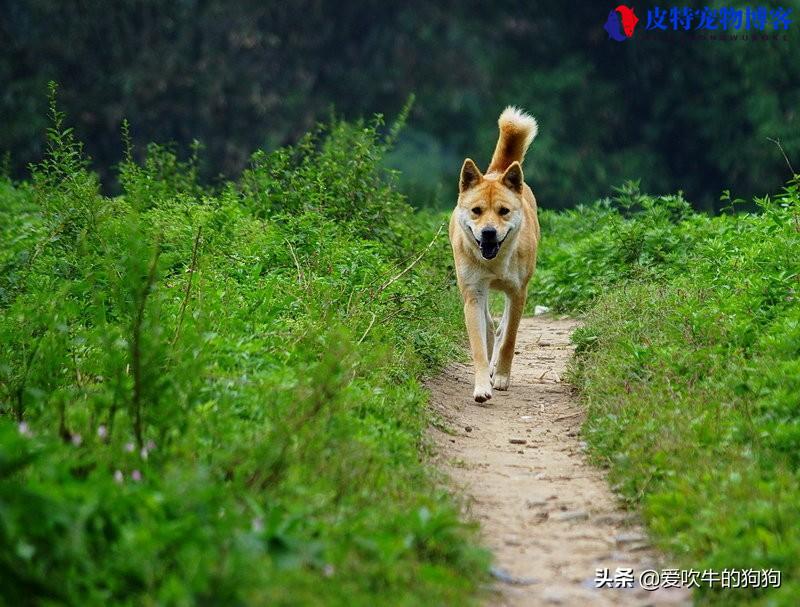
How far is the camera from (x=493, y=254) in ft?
25.5

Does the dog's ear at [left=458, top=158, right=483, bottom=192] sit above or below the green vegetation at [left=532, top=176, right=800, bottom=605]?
above

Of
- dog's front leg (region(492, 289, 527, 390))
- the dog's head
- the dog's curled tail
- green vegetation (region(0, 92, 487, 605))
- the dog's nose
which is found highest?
the dog's curled tail

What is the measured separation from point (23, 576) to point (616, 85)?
2461 centimetres

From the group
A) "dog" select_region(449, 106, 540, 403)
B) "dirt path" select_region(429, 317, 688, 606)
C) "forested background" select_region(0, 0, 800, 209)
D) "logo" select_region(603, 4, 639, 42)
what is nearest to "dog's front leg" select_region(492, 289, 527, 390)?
"dog" select_region(449, 106, 540, 403)

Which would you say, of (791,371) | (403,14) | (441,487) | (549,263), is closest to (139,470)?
(441,487)

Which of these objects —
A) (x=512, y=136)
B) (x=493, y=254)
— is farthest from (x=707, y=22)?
(x=493, y=254)

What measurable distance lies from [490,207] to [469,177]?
0.40 meters

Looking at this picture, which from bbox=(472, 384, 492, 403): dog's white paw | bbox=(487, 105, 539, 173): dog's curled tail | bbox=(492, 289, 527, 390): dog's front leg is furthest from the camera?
bbox=(487, 105, 539, 173): dog's curled tail

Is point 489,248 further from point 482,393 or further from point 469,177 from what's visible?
point 482,393

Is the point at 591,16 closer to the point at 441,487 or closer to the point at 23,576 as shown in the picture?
the point at 441,487

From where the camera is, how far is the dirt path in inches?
169

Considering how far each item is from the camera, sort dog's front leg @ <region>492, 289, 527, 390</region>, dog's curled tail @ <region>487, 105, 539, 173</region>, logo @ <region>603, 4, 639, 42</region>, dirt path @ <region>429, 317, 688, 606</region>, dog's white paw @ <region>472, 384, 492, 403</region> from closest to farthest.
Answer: dirt path @ <region>429, 317, 688, 606</region> < dog's white paw @ <region>472, 384, 492, 403</region> < dog's front leg @ <region>492, 289, 527, 390</region> < dog's curled tail @ <region>487, 105, 539, 173</region> < logo @ <region>603, 4, 639, 42</region>

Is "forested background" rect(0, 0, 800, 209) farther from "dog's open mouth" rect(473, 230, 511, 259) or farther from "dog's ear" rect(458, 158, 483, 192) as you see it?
"dog's open mouth" rect(473, 230, 511, 259)

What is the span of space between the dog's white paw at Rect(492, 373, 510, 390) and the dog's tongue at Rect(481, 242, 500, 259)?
870 millimetres
